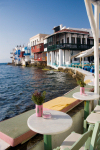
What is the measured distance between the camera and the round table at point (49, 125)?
1989 mm

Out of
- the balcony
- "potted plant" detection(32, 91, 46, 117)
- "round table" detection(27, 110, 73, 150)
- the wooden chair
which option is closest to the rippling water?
"potted plant" detection(32, 91, 46, 117)

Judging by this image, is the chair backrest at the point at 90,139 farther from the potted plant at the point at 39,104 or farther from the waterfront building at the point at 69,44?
the waterfront building at the point at 69,44

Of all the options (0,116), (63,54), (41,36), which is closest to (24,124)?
(0,116)

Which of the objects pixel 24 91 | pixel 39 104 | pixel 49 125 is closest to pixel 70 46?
pixel 24 91

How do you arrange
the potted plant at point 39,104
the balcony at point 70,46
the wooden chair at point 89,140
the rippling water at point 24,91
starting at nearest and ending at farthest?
the wooden chair at point 89,140 → the potted plant at point 39,104 → the rippling water at point 24,91 → the balcony at point 70,46

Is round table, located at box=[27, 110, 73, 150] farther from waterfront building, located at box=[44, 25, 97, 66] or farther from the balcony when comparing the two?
the balcony

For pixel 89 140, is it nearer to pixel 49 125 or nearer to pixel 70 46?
pixel 49 125

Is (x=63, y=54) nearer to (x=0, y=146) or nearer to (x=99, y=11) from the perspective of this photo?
(x=99, y=11)

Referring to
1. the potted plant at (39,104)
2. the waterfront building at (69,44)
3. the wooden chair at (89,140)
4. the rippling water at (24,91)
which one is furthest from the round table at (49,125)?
the waterfront building at (69,44)

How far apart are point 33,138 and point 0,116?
5.27 meters

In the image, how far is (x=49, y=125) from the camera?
84.7 inches

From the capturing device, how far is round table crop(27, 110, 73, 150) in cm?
199

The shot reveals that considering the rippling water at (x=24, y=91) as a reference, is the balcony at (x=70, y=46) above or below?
above

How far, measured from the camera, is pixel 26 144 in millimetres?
2363
